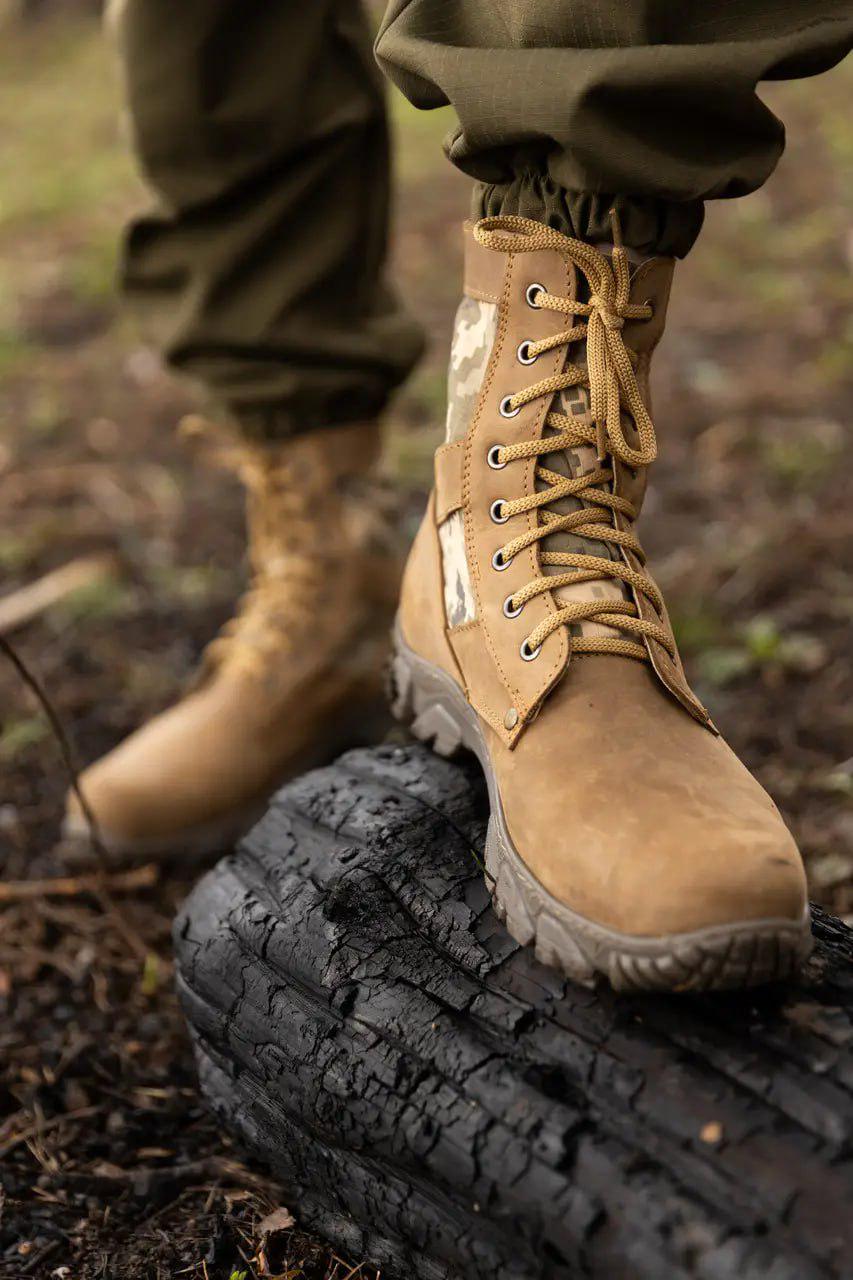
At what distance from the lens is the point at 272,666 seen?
2285 mm

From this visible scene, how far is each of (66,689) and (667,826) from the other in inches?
74.7

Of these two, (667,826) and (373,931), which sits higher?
(667,826)

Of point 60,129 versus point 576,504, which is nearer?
point 576,504

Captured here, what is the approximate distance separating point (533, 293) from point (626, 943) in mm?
756

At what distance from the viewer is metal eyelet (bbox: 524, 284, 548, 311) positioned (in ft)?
4.66

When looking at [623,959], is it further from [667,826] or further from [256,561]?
[256,561]

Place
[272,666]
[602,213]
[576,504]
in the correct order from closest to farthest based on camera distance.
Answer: [602,213]
[576,504]
[272,666]

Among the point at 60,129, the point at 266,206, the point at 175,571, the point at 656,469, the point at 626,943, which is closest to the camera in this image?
the point at 626,943

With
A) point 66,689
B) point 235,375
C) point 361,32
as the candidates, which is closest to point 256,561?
point 235,375

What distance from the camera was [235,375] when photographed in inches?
87.4

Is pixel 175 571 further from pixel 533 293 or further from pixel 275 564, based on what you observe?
pixel 533 293

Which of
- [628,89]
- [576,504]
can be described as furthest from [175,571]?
[628,89]

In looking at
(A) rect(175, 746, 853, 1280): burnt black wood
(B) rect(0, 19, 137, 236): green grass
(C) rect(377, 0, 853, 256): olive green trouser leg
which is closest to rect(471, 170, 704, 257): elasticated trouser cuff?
(C) rect(377, 0, 853, 256): olive green trouser leg

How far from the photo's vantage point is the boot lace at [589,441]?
1.39 m
